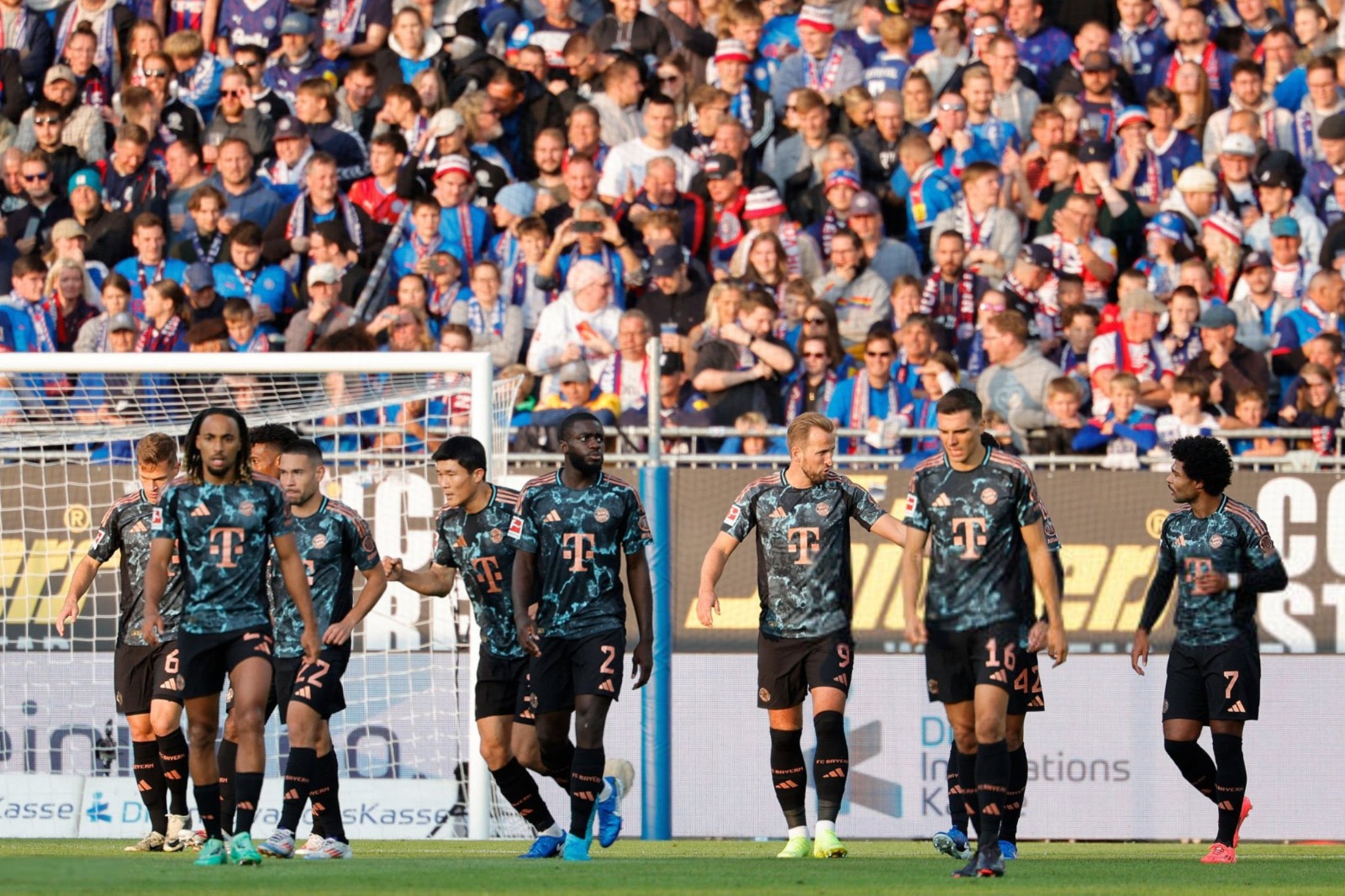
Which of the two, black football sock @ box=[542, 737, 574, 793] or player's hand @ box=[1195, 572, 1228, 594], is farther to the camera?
player's hand @ box=[1195, 572, 1228, 594]

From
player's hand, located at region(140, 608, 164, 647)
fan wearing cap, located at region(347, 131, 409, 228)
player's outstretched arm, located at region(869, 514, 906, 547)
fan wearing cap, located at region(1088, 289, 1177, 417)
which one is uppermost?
fan wearing cap, located at region(347, 131, 409, 228)

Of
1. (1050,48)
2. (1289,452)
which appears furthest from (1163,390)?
(1050,48)

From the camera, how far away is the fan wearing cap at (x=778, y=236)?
57.5ft

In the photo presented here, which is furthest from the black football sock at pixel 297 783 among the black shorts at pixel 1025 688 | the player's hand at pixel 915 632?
the black shorts at pixel 1025 688

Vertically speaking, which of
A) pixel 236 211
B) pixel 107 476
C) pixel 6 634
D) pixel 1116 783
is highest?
pixel 236 211

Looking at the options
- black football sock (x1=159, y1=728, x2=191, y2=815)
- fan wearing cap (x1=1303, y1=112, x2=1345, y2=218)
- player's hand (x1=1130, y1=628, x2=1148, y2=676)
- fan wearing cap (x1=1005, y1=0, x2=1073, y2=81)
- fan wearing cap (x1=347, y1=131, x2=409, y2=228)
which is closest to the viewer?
player's hand (x1=1130, y1=628, x2=1148, y2=676)

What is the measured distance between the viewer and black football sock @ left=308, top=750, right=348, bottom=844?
37.8 ft

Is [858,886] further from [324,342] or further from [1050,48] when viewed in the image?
[1050,48]

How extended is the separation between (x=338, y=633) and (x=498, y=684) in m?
1.20

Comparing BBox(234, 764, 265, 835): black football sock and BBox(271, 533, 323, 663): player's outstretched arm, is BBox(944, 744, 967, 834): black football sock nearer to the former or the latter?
BBox(271, 533, 323, 663): player's outstretched arm

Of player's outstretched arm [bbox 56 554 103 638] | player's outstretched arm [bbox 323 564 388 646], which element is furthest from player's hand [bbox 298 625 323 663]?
player's outstretched arm [bbox 56 554 103 638]

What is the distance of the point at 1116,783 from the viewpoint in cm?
1515

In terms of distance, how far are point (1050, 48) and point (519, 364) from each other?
6149 millimetres

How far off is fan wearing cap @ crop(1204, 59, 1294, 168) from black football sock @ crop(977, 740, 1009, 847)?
9.93 metres
